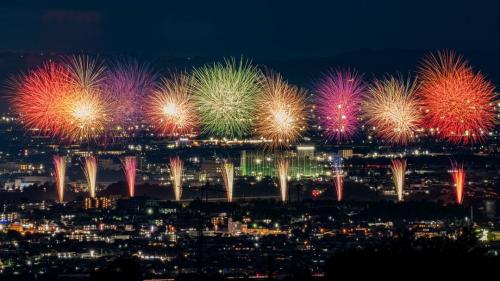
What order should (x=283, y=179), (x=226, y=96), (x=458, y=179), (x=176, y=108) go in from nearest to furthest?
(x=226, y=96)
(x=176, y=108)
(x=458, y=179)
(x=283, y=179)

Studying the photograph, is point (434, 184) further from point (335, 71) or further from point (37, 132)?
point (335, 71)

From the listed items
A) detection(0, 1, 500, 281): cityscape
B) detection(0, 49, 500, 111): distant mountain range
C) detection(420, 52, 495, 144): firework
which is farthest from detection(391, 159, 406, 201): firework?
detection(0, 49, 500, 111): distant mountain range

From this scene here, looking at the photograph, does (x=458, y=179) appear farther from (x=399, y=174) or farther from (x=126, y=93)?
(x=126, y=93)

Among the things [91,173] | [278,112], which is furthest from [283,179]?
[278,112]

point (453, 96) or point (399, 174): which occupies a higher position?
point (453, 96)

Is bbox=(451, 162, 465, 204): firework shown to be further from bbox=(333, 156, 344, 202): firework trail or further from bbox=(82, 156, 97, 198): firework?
bbox=(82, 156, 97, 198): firework

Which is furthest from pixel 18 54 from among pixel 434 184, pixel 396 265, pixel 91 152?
pixel 396 265
